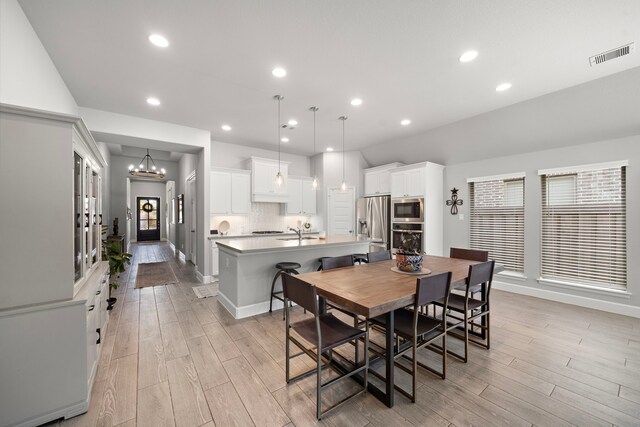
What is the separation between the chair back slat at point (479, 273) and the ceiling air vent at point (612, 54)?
235 centimetres

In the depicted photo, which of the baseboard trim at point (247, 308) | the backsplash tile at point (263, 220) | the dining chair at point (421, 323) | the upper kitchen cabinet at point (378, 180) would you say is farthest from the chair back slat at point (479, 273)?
the backsplash tile at point (263, 220)

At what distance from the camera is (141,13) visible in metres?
2.04

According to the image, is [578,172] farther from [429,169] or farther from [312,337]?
[312,337]

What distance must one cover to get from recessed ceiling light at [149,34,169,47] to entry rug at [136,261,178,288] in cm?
413

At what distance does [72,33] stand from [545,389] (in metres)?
4.97

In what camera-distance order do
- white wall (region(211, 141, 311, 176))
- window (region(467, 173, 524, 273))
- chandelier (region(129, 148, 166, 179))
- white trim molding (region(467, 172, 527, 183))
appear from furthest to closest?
chandelier (region(129, 148, 166, 179)) < white wall (region(211, 141, 311, 176)) < window (region(467, 173, 524, 273)) < white trim molding (region(467, 172, 527, 183))

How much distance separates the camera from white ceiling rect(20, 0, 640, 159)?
6.58 feet

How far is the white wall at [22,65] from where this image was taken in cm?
183

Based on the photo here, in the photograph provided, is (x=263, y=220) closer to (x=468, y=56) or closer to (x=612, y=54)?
(x=468, y=56)

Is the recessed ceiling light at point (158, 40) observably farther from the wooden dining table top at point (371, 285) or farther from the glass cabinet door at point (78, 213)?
the wooden dining table top at point (371, 285)

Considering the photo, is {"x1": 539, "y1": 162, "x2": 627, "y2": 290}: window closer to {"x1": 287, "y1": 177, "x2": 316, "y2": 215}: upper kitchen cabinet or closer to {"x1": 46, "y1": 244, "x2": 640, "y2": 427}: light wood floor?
{"x1": 46, "y1": 244, "x2": 640, "y2": 427}: light wood floor

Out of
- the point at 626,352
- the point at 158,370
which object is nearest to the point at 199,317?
the point at 158,370

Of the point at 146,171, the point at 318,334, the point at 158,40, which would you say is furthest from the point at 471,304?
the point at 146,171

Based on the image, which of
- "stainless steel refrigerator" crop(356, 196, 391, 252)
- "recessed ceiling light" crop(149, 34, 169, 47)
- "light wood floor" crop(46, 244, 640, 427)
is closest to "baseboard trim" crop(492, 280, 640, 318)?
"light wood floor" crop(46, 244, 640, 427)
